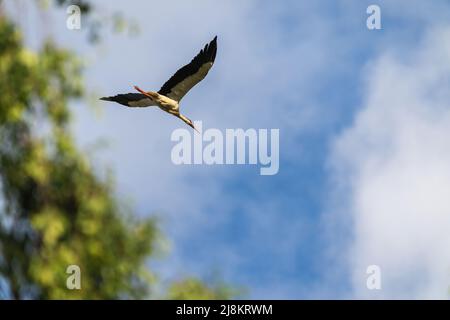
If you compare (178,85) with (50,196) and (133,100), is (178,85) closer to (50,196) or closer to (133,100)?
(133,100)

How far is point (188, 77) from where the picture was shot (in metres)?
9.97

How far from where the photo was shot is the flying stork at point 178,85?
9.94m

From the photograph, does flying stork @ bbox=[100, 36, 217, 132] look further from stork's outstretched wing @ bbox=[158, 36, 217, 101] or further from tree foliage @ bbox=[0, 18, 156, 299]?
tree foliage @ bbox=[0, 18, 156, 299]

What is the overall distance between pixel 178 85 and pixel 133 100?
1.82 feet

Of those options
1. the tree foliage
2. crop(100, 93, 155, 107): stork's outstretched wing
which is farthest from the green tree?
crop(100, 93, 155, 107): stork's outstretched wing

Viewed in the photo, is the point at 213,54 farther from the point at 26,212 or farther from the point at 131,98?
the point at 26,212

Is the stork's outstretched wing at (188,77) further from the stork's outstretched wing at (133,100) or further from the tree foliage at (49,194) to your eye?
the tree foliage at (49,194)

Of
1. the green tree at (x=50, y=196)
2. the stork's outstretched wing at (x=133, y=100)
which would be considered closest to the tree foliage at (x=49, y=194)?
the green tree at (x=50, y=196)

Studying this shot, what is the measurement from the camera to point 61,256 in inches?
523

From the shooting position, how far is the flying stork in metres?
9.94

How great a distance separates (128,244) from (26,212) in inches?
61.8
